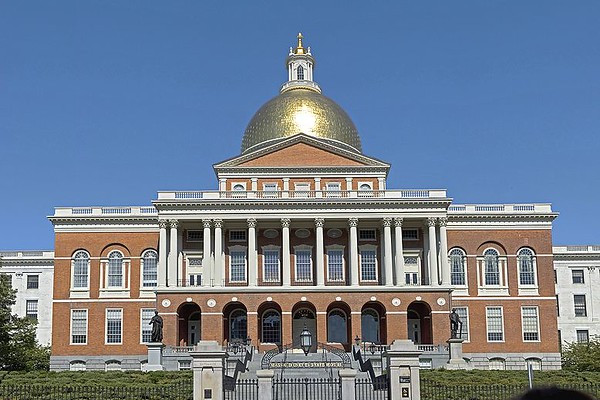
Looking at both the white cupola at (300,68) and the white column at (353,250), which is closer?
the white column at (353,250)

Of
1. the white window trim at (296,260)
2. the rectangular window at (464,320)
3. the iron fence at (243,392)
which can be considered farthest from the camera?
the rectangular window at (464,320)

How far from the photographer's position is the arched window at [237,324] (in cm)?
6801

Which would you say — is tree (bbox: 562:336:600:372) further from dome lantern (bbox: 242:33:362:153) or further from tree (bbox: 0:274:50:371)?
tree (bbox: 0:274:50:371)

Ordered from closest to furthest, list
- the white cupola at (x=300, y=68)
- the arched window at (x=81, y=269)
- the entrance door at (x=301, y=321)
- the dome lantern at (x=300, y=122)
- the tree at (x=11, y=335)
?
the tree at (x=11, y=335), the entrance door at (x=301, y=321), the arched window at (x=81, y=269), the dome lantern at (x=300, y=122), the white cupola at (x=300, y=68)

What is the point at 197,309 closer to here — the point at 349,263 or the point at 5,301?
the point at 349,263

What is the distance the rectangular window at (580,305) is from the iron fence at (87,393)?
6765cm

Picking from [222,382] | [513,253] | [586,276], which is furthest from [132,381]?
[586,276]

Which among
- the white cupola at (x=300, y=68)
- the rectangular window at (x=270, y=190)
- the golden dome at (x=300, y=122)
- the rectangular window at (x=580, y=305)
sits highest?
the white cupola at (x=300, y=68)

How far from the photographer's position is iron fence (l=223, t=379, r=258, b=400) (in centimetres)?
3086

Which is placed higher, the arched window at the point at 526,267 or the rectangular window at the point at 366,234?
the rectangular window at the point at 366,234

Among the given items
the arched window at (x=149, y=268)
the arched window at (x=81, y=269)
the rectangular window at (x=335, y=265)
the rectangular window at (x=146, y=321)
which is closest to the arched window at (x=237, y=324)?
the rectangular window at (x=146, y=321)

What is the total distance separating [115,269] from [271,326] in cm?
1378

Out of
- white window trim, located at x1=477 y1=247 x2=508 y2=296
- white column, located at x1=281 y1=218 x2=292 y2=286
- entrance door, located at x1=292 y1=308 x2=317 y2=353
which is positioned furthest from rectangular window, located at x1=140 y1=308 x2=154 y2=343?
white window trim, located at x1=477 y1=247 x2=508 y2=296

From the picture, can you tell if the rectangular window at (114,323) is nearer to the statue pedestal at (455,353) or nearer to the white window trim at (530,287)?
the statue pedestal at (455,353)
